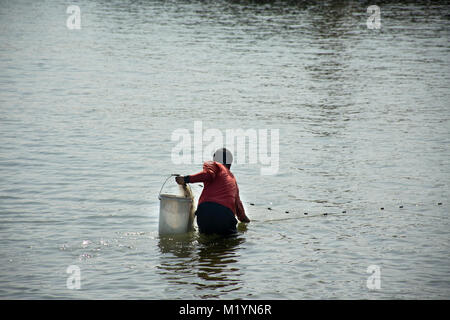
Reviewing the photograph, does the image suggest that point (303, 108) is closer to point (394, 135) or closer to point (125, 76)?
point (394, 135)

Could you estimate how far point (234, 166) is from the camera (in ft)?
52.1

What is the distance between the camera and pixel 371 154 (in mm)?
16906

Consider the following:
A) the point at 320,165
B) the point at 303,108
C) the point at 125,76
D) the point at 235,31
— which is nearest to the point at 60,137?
the point at 320,165

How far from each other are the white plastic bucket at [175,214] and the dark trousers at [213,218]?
0.26m

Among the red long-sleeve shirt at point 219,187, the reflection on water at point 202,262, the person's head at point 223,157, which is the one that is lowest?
the reflection on water at point 202,262

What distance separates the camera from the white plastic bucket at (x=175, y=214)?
1045 centimetres

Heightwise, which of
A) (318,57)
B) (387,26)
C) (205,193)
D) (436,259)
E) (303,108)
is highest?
(387,26)

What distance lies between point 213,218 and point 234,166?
567 cm

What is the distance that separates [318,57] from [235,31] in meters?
9.31

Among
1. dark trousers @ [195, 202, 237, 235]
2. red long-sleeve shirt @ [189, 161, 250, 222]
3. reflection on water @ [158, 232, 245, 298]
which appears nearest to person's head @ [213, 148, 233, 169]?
red long-sleeve shirt @ [189, 161, 250, 222]

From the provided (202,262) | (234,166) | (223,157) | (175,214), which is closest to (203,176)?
(223,157)

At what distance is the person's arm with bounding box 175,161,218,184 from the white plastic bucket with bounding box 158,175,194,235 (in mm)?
532

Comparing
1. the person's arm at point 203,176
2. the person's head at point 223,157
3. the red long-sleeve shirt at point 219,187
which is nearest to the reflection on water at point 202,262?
the red long-sleeve shirt at point 219,187

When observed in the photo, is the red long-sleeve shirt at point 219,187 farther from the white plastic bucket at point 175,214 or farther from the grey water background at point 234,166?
the grey water background at point 234,166
